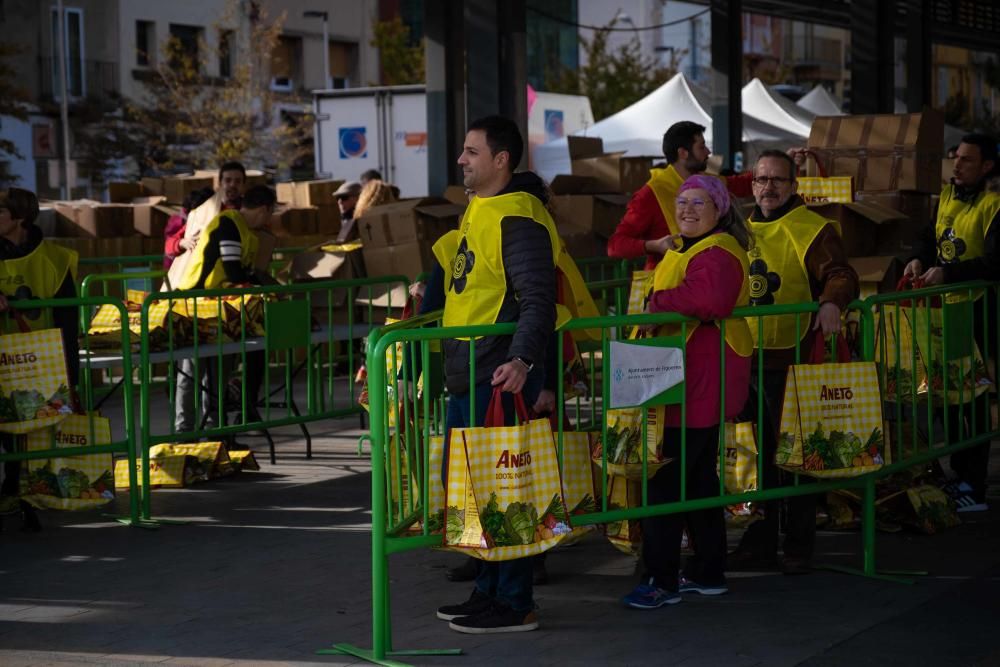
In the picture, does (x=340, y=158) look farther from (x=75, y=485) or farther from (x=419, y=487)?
(x=419, y=487)

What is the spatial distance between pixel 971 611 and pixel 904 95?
2190 cm

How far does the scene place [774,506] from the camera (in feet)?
23.3

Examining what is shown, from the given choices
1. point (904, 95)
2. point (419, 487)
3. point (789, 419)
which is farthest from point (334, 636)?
point (904, 95)

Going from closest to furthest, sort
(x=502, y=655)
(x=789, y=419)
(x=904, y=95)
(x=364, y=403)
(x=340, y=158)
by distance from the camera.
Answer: (x=502, y=655)
(x=789, y=419)
(x=364, y=403)
(x=904, y=95)
(x=340, y=158)

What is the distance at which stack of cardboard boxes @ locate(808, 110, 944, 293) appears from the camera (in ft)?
35.5

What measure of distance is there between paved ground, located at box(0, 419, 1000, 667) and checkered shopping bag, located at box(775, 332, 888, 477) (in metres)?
0.53

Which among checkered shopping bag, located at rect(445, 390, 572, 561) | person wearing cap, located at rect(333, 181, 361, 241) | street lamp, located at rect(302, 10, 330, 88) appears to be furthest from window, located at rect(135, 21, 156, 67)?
checkered shopping bag, located at rect(445, 390, 572, 561)

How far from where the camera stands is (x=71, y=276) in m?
8.71

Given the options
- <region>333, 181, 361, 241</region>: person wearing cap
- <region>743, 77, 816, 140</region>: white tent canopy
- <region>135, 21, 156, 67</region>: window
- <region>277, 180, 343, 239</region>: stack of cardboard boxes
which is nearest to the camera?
<region>333, 181, 361, 241</region>: person wearing cap

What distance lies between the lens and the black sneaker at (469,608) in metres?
6.15

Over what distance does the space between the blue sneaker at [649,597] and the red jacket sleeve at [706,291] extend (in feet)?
3.59

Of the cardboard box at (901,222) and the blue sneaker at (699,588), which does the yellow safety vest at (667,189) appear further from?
the blue sneaker at (699,588)

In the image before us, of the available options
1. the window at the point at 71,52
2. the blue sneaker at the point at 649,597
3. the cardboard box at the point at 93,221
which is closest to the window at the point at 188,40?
the window at the point at 71,52

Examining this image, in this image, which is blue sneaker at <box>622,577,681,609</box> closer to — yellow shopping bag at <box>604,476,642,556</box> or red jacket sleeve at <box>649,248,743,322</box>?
yellow shopping bag at <box>604,476,642,556</box>
